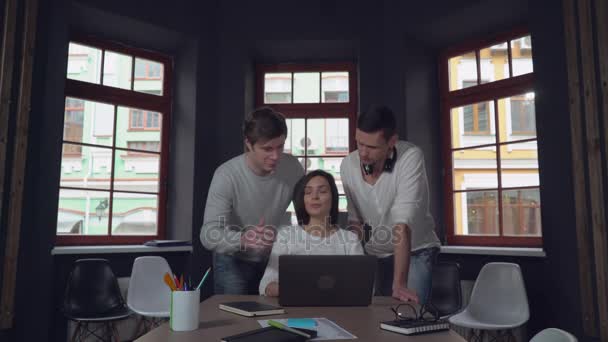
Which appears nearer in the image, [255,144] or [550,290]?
[255,144]

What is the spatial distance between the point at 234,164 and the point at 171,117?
183 cm

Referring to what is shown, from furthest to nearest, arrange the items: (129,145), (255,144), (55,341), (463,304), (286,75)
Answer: (286,75) < (129,145) < (463,304) < (55,341) < (255,144)

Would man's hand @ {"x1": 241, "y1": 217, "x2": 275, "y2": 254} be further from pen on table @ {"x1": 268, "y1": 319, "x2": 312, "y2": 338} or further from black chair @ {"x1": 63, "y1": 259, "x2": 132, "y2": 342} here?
black chair @ {"x1": 63, "y1": 259, "x2": 132, "y2": 342}

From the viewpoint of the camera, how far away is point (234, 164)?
2453 mm

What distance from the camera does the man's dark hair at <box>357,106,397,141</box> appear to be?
7.11 ft

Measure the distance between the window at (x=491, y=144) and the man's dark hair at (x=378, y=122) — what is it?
1.80 metres

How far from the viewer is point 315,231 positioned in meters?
2.10

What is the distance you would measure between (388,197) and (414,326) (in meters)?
1.02

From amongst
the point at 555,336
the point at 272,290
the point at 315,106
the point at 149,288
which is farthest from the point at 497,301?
the point at 149,288

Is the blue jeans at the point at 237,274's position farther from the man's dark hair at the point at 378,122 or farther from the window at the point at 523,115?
the window at the point at 523,115

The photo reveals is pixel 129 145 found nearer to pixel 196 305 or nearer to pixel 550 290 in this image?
pixel 196 305

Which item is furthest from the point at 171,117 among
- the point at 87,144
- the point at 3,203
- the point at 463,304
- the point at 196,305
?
the point at 196,305

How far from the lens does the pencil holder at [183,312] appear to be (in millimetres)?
1301

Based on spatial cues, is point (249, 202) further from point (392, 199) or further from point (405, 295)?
point (405, 295)
